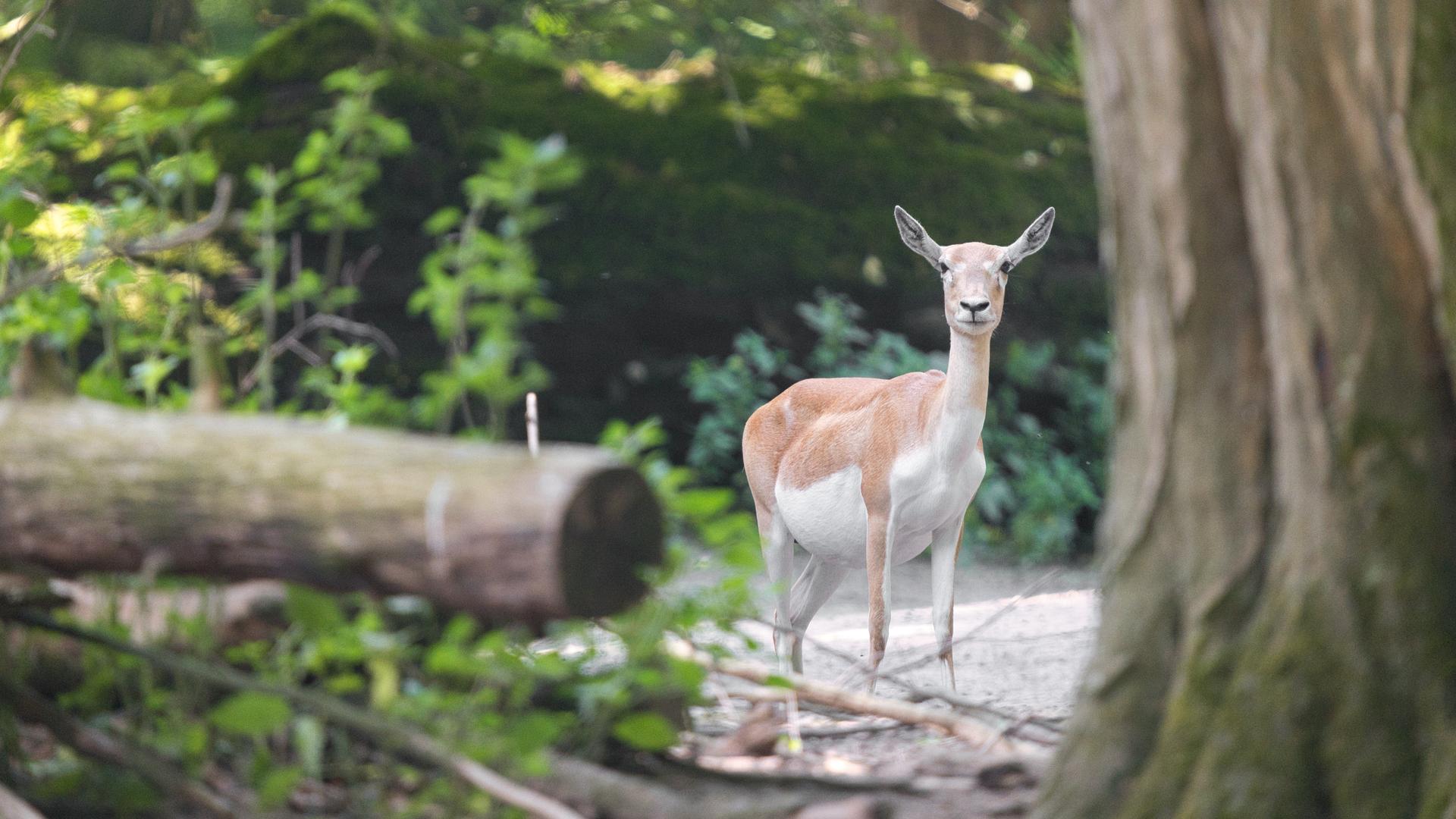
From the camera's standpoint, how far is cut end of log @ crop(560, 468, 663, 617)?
7.06 feet

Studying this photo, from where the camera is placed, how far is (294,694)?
237cm

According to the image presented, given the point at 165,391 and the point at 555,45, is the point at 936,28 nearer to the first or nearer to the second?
the point at 555,45

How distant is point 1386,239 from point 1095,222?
293 inches

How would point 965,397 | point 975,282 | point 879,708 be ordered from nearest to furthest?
point 879,708, point 975,282, point 965,397

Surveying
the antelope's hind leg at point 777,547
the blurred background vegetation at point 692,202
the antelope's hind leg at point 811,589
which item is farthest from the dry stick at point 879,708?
the blurred background vegetation at point 692,202

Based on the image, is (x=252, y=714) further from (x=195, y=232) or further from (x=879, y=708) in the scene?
(x=879, y=708)

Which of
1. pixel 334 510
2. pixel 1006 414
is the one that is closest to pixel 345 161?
pixel 334 510

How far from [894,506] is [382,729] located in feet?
8.64

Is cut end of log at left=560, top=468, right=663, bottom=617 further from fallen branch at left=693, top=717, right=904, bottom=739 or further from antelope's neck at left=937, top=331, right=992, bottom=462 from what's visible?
antelope's neck at left=937, top=331, right=992, bottom=462

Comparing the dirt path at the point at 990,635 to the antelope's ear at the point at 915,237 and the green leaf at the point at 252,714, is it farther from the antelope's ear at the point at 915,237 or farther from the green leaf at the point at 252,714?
the green leaf at the point at 252,714

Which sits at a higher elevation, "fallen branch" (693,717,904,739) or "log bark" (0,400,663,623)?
"log bark" (0,400,663,623)

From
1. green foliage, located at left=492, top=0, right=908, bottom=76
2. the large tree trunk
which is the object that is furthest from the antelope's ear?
green foliage, located at left=492, top=0, right=908, bottom=76

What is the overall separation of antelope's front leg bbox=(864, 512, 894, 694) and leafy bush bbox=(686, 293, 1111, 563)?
4.09m

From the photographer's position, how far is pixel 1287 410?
2271 mm
